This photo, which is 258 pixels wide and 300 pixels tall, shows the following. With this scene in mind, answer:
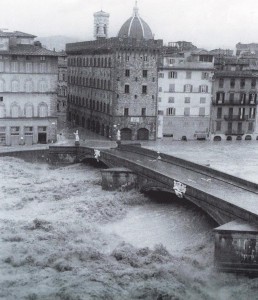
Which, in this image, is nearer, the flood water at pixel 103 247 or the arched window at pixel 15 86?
the flood water at pixel 103 247

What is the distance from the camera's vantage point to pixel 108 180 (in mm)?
52719

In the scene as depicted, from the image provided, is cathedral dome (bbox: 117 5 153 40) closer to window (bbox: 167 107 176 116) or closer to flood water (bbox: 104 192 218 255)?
window (bbox: 167 107 176 116)

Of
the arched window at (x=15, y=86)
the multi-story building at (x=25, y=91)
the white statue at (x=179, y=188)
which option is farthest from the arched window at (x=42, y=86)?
the white statue at (x=179, y=188)

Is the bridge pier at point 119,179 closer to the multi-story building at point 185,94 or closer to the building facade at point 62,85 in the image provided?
the multi-story building at point 185,94

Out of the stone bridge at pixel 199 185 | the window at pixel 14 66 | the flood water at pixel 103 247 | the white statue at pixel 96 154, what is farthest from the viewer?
the window at pixel 14 66

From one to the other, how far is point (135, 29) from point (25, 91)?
28889 mm

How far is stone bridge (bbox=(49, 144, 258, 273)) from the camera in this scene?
1318 inches

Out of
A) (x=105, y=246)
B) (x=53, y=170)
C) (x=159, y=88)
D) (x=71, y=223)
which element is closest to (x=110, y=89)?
(x=159, y=88)

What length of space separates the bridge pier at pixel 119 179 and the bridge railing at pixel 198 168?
5.13 meters

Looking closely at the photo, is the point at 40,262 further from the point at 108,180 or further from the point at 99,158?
the point at 99,158

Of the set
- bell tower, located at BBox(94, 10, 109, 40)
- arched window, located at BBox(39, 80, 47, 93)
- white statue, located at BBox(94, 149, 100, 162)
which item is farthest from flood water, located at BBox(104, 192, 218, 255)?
bell tower, located at BBox(94, 10, 109, 40)

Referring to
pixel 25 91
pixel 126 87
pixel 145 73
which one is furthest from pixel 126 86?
pixel 25 91

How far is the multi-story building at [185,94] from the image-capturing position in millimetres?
80750

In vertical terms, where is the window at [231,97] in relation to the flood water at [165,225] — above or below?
above
